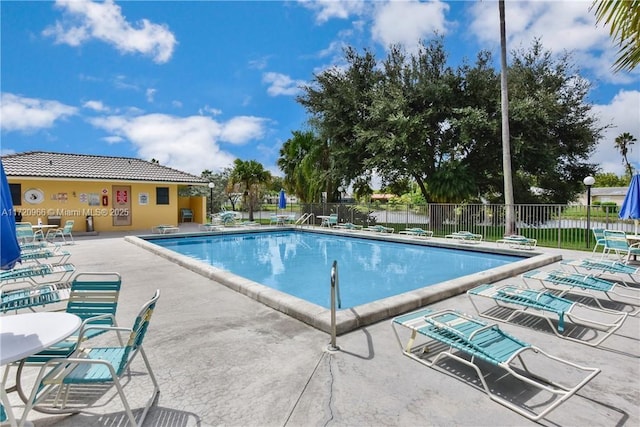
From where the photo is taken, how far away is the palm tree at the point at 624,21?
2.92 metres

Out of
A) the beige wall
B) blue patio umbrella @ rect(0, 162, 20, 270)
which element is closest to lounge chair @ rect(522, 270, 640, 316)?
blue patio umbrella @ rect(0, 162, 20, 270)

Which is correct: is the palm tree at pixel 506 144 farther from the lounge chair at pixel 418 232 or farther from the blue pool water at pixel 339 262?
the lounge chair at pixel 418 232

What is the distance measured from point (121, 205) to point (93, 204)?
49.8 inches

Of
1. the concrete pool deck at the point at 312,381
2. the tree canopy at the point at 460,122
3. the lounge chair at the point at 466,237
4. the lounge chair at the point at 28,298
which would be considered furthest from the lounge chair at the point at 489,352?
the tree canopy at the point at 460,122

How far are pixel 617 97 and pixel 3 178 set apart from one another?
25380mm

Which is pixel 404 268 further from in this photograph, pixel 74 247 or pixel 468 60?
pixel 468 60

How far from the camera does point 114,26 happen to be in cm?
1133

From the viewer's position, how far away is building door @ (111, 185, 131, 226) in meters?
18.0

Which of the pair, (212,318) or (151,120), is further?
(151,120)

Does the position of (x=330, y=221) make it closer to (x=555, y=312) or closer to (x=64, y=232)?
(x=64, y=232)

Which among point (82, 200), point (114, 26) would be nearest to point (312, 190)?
point (82, 200)

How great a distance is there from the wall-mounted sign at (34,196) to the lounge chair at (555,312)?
1925cm

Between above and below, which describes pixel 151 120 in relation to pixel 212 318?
above

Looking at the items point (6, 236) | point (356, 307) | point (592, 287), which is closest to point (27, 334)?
point (6, 236)
